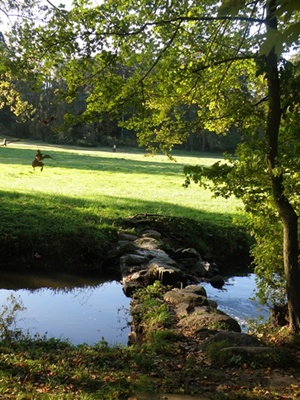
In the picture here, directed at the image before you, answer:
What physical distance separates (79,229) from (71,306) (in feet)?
11.7

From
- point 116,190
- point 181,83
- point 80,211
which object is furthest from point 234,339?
point 116,190

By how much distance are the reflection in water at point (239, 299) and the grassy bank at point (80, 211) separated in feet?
5.78

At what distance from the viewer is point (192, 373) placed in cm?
547

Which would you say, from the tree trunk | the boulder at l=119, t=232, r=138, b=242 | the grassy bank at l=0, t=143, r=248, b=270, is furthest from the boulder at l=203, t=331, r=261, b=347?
the boulder at l=119, t=232, r=138, b=242

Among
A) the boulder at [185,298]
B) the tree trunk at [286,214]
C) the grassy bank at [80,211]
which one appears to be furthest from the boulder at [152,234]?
the tree trunk at [286,214]

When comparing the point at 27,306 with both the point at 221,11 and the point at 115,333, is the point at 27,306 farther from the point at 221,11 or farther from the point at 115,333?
the point at 221,11

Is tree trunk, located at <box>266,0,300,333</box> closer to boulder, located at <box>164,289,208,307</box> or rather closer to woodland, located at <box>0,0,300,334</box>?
woodland, located at <box>0,0,300,334</box>

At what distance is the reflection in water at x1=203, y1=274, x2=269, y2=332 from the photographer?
9.80 meters

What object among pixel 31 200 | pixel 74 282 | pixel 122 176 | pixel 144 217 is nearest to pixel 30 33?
pixel 74 282

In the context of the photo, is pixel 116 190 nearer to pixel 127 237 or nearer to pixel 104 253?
pixel 127 237

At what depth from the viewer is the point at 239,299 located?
1112 cm

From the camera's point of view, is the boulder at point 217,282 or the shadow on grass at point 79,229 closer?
the boulder at point 217,282

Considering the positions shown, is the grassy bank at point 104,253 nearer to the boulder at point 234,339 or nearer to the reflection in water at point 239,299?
the boulder at point 234,339

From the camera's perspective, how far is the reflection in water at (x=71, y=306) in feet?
28.4
